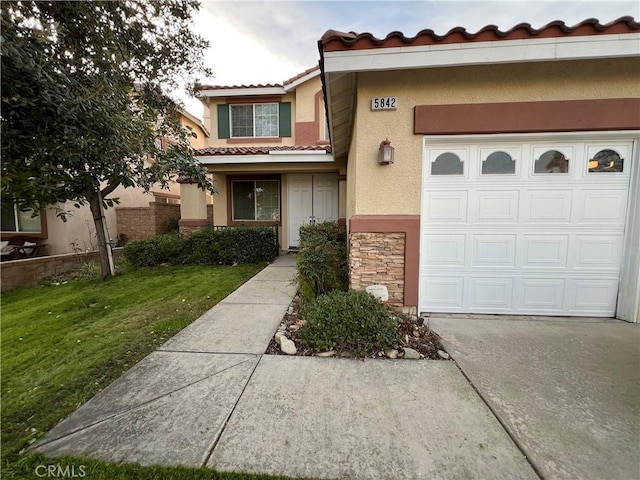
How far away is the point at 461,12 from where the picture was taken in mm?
4141

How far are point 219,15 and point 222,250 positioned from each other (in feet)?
18.2

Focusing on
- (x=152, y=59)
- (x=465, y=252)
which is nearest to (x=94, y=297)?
(x=152, y=59)

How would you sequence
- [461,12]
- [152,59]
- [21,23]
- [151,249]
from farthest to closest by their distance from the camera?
[151,249] < [152,59] < [461,12] < [21,23]

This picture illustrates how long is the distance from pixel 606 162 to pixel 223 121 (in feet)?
37.1

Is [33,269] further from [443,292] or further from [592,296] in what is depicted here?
[592,296]

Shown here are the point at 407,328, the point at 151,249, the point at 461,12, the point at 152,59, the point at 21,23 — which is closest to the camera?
the point at 21,23

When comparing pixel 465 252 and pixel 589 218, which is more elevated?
pixel 589 218

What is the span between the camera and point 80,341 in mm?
3508

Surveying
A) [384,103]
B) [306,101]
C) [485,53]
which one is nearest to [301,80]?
[306,101]

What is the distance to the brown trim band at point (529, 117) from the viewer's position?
3496mm

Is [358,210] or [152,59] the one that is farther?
[152,59]

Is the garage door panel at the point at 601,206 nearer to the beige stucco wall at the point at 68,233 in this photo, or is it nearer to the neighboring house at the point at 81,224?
the neighboring house at the point at 81,224

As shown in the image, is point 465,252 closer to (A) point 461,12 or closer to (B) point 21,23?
(A) point 461,12

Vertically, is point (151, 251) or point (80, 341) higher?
point (151, 251)
